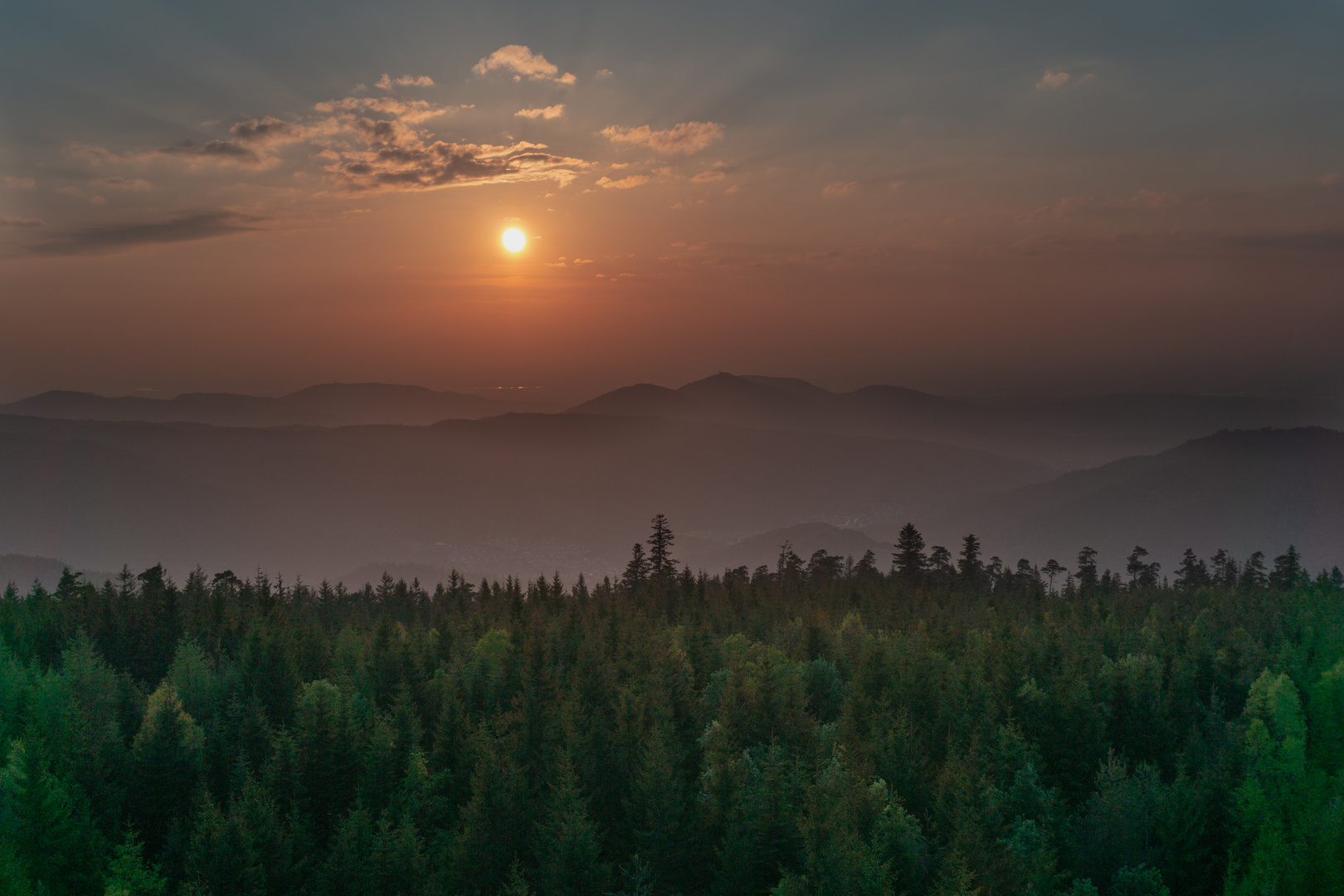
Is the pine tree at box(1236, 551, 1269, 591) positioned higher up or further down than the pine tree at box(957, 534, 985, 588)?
further down

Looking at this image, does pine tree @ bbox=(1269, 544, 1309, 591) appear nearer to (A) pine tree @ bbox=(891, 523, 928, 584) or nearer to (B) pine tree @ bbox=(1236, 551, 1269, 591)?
(B) pine tree @ bbox=(1236, 551, 1269, 591)

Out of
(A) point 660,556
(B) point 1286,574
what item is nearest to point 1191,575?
(B) point 1286,574

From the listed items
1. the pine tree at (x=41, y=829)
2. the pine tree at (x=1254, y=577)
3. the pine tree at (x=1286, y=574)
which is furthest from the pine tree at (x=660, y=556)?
the pine tree at (x=1286, y=574)

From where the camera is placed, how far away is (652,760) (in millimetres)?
43625

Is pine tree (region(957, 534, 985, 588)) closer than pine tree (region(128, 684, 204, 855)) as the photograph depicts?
No

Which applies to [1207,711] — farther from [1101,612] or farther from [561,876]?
[561,876]

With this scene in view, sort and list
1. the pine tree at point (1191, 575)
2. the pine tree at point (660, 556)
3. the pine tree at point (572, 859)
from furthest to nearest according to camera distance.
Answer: the pine tree at point (1191, 575) < the pine tree at point (660, 556) < the pine tree at point (572, 859)

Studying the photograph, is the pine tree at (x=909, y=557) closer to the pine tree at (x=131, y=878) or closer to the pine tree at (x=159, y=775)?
the pine tree at (x=159, y=775)

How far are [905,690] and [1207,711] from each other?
23430mm

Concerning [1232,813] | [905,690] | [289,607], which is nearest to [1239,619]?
[905,690]

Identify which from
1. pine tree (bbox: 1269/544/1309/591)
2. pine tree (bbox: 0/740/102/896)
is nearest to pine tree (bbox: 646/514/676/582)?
pine tree (bbox: 0/740/102/896)

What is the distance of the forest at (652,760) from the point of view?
37.7 metres

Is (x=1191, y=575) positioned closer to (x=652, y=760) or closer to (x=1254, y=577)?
(x=1254, y=577)

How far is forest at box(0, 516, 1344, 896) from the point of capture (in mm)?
37688
